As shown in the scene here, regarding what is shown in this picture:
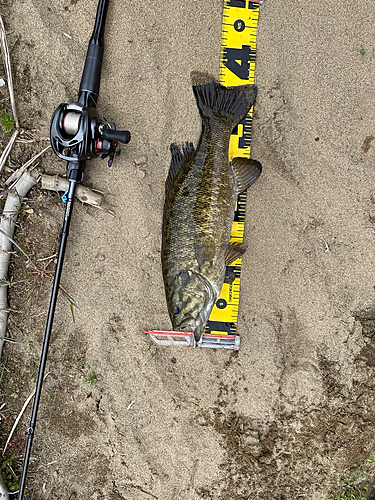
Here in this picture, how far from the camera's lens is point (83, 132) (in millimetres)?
2547

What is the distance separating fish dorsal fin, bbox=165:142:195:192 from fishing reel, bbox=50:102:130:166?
0.43 m

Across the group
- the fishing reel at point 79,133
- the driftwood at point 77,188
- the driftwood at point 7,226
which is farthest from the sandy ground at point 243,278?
the fishing reel at point 79,133

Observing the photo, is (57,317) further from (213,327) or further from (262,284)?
(262,284)

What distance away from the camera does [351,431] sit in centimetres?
305

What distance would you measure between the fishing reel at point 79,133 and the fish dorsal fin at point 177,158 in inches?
16.8

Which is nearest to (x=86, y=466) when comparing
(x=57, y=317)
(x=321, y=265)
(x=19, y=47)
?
(x=57, y=317)

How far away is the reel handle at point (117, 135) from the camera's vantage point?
251cm

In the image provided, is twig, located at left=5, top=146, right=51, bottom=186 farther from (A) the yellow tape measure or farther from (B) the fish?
(A) the yellow tape measure

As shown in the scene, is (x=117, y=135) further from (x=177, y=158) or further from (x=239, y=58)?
(x=239, y=58)

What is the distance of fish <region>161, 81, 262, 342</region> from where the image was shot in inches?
103

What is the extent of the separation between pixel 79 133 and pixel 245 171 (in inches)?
51.8

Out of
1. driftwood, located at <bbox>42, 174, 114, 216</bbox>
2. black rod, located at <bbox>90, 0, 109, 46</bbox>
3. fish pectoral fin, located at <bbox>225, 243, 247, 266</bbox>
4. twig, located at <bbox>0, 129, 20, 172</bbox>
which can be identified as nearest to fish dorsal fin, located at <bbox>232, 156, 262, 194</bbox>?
fish pectoral fin, located at <bbox>225, 243, 247, 266</bbox>

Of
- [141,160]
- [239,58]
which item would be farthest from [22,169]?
[239,58]

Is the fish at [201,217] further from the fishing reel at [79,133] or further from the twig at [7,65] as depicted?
the twig at [7,65]
